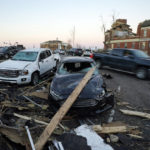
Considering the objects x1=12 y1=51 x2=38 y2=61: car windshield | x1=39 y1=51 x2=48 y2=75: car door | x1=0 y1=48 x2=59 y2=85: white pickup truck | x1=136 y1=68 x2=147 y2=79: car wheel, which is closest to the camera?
x1=0 y1=48 x2=59 y2=85: white pickup truck

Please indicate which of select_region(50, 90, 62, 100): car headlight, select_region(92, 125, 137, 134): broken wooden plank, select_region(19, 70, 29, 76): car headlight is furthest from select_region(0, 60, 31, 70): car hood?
select_region(92, 125, 137, 134): broken wooden plank

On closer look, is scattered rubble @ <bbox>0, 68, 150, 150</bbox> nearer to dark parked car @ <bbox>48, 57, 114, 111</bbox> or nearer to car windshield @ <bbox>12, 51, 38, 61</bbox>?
dark parked car @ <bbox>48, 57, 114, 111</bbox>

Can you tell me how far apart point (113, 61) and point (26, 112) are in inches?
323

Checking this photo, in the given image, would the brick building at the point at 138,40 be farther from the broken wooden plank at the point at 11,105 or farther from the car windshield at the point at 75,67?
the broken wooden plank at the point at 11,105

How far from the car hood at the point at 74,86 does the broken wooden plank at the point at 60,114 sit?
13cm

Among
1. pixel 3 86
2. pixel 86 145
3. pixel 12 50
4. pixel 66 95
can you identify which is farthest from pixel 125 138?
pixel 12 50

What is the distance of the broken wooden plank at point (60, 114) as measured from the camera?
272cm

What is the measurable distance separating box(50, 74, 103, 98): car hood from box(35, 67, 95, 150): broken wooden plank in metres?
0.13

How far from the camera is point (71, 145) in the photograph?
8.66 ft

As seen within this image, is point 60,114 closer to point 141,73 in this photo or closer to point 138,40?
point 141,73

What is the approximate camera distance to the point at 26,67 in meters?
6.90

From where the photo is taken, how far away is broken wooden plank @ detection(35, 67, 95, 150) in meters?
2.72

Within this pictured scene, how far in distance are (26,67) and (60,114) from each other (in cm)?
423

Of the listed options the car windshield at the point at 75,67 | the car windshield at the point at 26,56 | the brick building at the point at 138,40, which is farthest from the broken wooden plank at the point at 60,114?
the brick building at the point at 138,40
